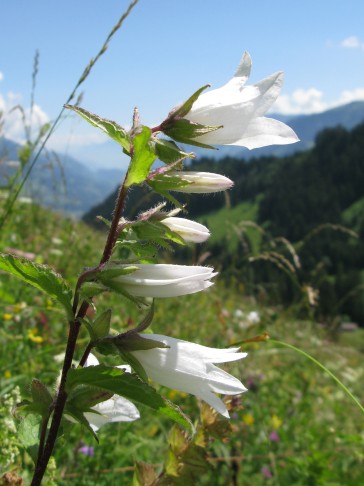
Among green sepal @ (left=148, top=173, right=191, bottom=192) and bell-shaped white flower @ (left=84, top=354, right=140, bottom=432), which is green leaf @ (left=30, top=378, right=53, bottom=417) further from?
green sepal @ (left=148, top=173, right=191, bottom=192)

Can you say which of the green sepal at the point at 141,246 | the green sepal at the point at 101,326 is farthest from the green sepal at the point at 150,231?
the green sepal at the point at 101,326

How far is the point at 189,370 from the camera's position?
4.80ft

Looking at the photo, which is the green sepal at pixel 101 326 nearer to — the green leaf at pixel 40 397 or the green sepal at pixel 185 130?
the green leaf at pixel 40 397

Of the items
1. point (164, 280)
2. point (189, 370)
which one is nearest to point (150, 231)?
point (164, 280)

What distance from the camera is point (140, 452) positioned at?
10.2 ft

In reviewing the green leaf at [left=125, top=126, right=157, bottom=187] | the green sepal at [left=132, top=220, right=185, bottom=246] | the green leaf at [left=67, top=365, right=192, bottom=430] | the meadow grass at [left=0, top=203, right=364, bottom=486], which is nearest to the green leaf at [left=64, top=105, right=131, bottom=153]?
the green leaf at [left=125, top=126, right=157, bottom=187]

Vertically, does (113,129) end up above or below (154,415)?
above

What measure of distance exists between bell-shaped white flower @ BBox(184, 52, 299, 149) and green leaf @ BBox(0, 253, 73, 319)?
0.58 metres

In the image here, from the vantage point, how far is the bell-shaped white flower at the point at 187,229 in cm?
160

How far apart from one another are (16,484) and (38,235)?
6210mm

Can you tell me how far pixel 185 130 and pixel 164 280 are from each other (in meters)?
0.45

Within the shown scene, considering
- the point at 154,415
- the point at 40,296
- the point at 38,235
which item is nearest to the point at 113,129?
the point at 154,415

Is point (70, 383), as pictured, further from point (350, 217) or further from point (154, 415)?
point (350, 217)

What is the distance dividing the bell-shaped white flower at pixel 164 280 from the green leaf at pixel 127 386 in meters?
0.22
